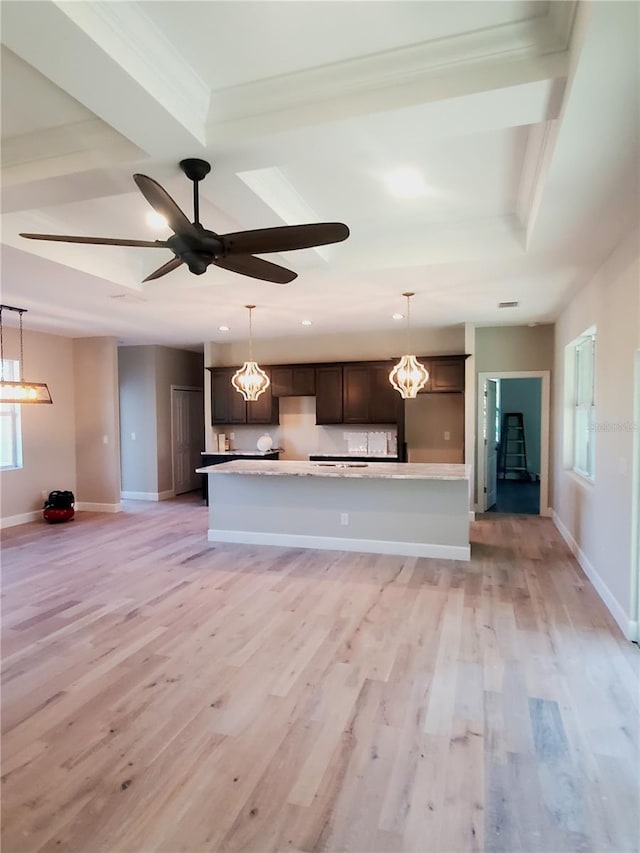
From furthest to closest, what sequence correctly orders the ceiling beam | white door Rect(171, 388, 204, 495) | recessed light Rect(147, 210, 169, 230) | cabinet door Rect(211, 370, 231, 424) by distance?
white door Rect(171, 388, 204, 495) → cabinet door Rect(211, 370, 231, 424) → recessed light Rect(147, 210, 169, 230) → the ceiling beam

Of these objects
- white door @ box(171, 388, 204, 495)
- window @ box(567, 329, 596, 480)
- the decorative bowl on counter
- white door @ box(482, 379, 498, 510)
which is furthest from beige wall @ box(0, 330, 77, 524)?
window @ box(567, 329, 596, 480)

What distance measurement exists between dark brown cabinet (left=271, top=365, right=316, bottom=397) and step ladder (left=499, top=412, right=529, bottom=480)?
5169mm

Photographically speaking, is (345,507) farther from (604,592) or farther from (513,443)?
(513,443)

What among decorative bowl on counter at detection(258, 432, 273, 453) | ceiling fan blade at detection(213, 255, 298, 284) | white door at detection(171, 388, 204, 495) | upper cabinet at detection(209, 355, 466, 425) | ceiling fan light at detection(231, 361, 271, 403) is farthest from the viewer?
white door at detection(171, 388, 204, 495)

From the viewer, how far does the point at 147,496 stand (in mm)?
8367

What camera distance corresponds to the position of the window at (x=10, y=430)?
21.8 feet

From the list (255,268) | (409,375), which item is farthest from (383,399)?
(255,268)

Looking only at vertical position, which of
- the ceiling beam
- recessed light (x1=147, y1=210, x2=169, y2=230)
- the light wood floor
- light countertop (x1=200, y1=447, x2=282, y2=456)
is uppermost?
recessed light (x1=147, y1=210, x2=169, y2=230)

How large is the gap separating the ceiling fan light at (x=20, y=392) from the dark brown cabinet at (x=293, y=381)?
3.19 metres

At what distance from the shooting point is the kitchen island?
4.84m

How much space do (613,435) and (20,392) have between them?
20.3ft

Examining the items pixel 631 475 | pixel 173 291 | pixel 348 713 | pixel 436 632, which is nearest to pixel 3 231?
pixel 173 291

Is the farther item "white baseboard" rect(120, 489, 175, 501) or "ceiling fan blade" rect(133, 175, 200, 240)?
"white baseboard" rect(120, 489, 175, 501)

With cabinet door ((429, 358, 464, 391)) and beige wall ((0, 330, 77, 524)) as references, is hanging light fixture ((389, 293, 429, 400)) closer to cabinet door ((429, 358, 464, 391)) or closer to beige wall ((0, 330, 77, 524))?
cabinet door ((429, 358, 464, 391))
